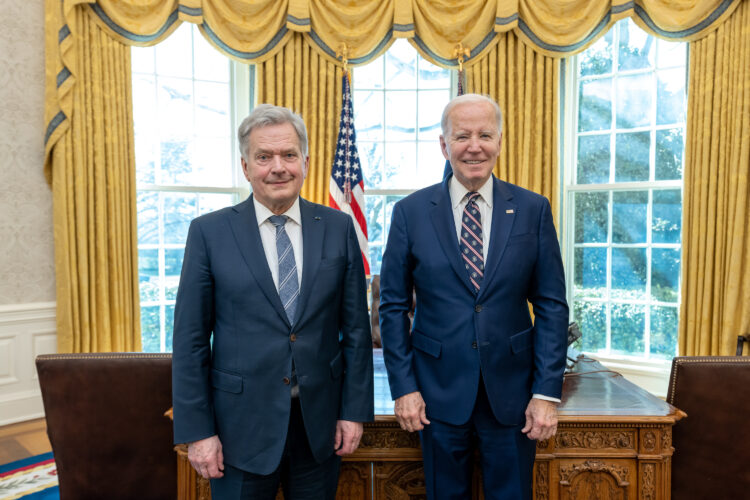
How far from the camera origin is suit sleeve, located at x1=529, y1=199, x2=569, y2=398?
140cm

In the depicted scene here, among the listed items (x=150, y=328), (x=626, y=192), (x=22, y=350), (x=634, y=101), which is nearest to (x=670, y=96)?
(x=634, y=101)

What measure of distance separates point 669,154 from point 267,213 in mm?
3771

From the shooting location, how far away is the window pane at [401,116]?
4.58 metres

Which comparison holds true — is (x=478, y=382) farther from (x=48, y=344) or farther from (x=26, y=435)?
(x=48, y=344)

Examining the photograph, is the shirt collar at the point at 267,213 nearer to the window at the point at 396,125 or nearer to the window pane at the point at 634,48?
the window at the point at 396,125

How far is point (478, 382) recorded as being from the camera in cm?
139

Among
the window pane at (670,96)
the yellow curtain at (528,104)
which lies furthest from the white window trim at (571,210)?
the window pane at (670,96)

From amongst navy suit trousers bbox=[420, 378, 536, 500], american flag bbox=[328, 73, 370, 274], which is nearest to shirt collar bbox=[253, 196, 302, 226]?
navy suit trousers bbox=[420, 378, 536, 500]

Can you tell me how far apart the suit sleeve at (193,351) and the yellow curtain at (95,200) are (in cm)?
298

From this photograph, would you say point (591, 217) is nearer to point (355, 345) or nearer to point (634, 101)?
point (634, 101)

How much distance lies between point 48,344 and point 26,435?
0.68 meters

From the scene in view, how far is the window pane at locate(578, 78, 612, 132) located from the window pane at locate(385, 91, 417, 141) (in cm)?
144

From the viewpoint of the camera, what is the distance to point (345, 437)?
1352 millimetres

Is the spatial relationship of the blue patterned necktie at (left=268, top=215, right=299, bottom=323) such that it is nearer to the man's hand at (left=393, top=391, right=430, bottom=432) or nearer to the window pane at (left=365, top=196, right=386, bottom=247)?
the man's hand at (left=393, top=391, right=430, bottom=432)
